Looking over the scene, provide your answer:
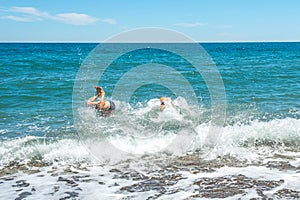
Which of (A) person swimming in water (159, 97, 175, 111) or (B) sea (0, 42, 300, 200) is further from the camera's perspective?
(A) person swimming in water (159, 97, 175, 111)

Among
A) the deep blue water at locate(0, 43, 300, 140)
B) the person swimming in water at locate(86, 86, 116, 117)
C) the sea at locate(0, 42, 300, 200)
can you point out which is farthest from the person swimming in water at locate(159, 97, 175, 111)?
the person swimming in water at locate(86, 86, 116, 117)

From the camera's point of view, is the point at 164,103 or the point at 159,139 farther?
the point at 164,103

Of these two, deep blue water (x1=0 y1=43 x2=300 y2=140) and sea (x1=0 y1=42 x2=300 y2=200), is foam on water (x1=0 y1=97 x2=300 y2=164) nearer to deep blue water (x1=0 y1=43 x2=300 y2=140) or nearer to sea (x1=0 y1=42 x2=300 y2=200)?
sea (x1=0 y1=42 x2=300 y2=200)

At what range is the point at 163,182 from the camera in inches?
285

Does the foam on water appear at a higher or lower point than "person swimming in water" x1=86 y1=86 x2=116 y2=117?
lower

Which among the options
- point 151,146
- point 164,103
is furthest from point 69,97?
→ point 151,146

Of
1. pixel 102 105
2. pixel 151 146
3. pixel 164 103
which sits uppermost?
pixel 102 105

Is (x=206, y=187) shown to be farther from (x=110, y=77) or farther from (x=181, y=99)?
(x=110, y=77)

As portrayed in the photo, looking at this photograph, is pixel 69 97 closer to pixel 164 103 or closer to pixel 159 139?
pixel 164 103

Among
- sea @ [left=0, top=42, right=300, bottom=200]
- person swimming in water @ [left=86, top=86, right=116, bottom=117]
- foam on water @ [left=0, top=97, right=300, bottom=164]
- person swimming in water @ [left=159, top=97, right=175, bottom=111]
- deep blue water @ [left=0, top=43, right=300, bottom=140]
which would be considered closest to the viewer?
sea @ [left=0, top=42, right=300, bottom=200]

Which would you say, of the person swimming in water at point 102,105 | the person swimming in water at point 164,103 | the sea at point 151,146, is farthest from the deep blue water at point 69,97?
the person swimming in water at point 164,103

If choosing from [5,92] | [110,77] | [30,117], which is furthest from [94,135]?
[110,77]

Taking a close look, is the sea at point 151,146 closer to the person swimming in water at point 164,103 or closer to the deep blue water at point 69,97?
the deep blue water at point 69,97

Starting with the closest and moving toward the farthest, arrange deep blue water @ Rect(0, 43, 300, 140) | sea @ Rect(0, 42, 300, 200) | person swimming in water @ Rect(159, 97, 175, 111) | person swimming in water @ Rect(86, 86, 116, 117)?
1. sea @ Rect(0, 42, 300, 200)
2. person swimming in water @ Rect(86, 86, 116, 117)
3. deep blue water @ Rect(0, 43, 300, 140)
4. person swimming in water @ Rect(159, 97, 175, 111)
